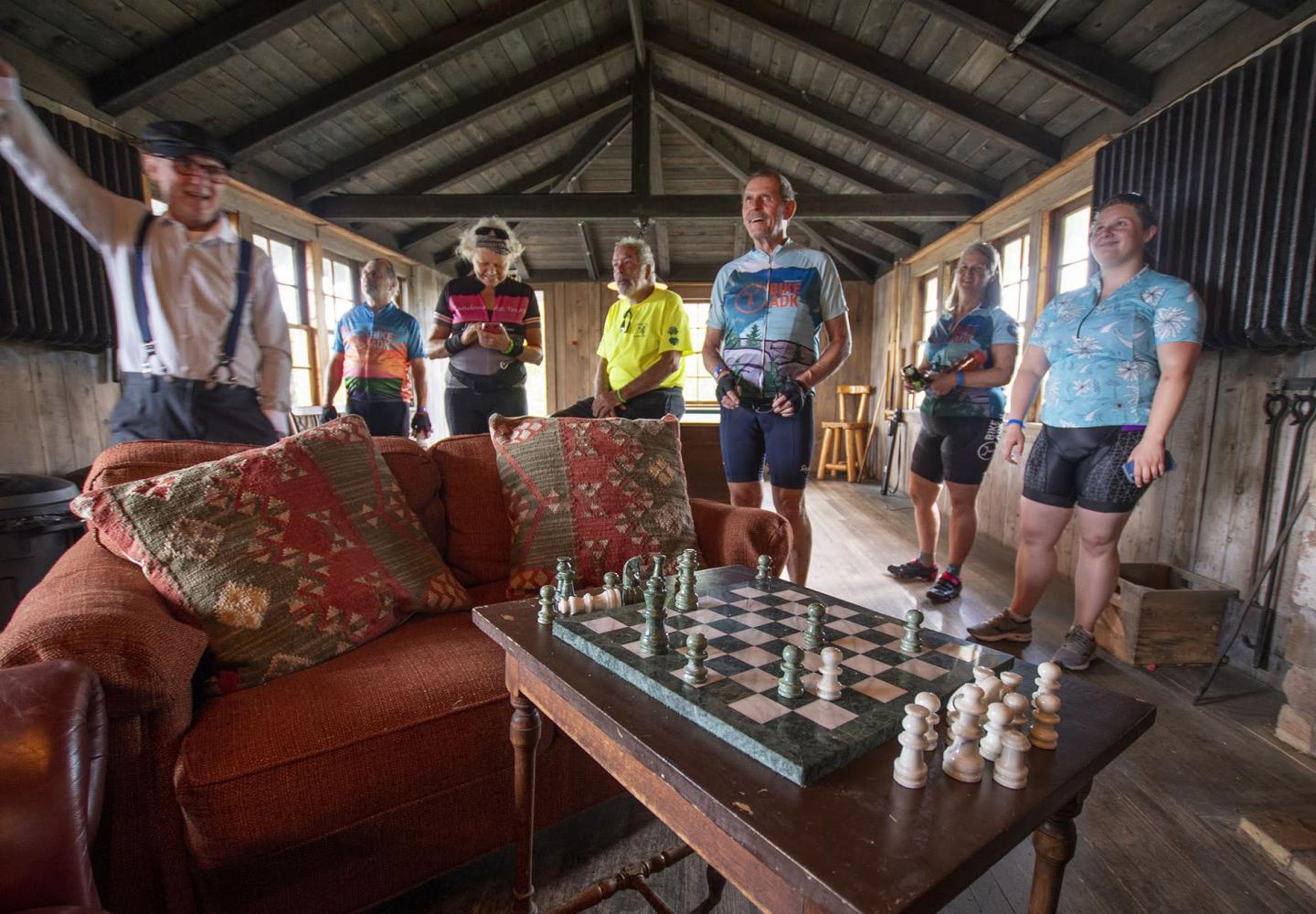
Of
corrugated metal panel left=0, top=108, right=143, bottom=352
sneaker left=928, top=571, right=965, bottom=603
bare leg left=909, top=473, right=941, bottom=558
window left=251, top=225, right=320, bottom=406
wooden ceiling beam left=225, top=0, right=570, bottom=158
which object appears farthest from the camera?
window left=251, top=225, right=320, bottom=406

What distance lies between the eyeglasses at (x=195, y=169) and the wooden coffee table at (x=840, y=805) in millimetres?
1547

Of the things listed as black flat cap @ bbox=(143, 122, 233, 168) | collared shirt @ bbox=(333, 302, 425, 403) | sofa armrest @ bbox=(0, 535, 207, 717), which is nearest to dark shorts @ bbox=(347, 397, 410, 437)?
collared shirt @ bbox=(333, 302, 425, 403)

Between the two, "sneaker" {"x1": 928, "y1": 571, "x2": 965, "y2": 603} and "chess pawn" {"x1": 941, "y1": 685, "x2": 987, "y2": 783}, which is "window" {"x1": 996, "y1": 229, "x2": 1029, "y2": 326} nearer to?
"sneaker" {"x1": 928, "y1": 571, "x2": 965, "y2": 603}

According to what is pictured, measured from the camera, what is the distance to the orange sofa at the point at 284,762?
0.84m

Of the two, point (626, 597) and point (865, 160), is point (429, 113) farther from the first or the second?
point (626, 597)

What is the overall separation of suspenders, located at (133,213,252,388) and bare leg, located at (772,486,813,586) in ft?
5.37

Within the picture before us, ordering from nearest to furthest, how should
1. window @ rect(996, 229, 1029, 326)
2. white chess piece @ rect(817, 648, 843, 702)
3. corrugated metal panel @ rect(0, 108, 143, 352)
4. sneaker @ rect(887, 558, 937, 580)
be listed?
white chess piece @ rect(817, 648, 843, 702)
corrugated metal panel @ rect(0, 108, 143, 352)
sneaker @ rect(887, 558, 937, 580)
window @ rect(996, 229, 1029, 326)

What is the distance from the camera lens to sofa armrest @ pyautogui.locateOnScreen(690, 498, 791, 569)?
1.56 meters

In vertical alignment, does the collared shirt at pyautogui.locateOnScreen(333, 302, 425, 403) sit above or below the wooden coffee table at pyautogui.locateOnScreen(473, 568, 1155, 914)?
above

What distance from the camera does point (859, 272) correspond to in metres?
6.99

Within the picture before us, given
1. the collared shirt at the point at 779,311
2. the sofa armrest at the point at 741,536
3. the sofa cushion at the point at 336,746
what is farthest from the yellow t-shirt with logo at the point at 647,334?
the sofa cushion at the point at 336,746

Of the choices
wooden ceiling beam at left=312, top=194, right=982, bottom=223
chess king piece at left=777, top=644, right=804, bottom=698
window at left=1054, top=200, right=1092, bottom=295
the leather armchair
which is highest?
wooden ceiling beam at left=312, top=194, right=982, bottom=223

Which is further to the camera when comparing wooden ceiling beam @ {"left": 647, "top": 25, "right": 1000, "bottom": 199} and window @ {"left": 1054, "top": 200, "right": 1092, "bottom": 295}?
wooden ceiling beam @ {"left": 647, "top": 25, "right": 1000, "bottom": 199}

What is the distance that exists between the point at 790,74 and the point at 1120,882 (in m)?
4.48
